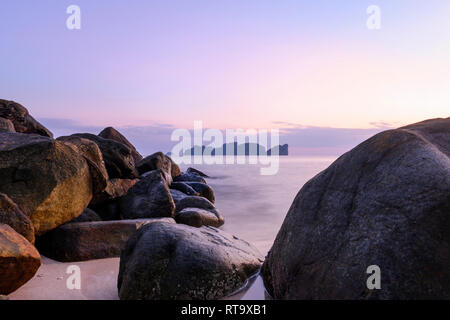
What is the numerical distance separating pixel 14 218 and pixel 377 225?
3812 millimetres

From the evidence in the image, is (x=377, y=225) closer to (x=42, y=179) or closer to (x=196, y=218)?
(x=42, y=179)

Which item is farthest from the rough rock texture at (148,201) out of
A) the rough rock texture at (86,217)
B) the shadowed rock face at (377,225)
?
the shadowed rock face at (377,225)

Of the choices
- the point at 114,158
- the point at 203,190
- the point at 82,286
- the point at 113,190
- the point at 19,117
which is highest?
the point at 19,117

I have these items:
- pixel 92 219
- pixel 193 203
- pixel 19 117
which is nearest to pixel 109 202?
pixel 92 219

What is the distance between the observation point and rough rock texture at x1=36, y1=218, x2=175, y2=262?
4.90 meters

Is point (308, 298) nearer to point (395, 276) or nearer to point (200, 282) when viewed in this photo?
point (395, 276)

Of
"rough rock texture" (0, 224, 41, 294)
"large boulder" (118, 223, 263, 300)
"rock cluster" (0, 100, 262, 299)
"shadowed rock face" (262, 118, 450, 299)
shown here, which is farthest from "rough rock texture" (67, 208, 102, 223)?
"shadowed rock face" (262, 118, 450, 299)

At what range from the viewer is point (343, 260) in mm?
2609

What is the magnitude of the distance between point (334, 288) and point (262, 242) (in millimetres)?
3812

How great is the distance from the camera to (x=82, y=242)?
498 centimetres

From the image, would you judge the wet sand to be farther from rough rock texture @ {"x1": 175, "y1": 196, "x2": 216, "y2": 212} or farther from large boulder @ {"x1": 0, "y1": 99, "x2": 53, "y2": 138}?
large boulder @ {"x1": 0, "y1": 99, "x2": 53, "y2": 138}

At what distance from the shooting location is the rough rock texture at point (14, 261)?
330 centimetres

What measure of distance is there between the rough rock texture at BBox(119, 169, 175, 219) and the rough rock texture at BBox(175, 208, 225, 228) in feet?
0.77
